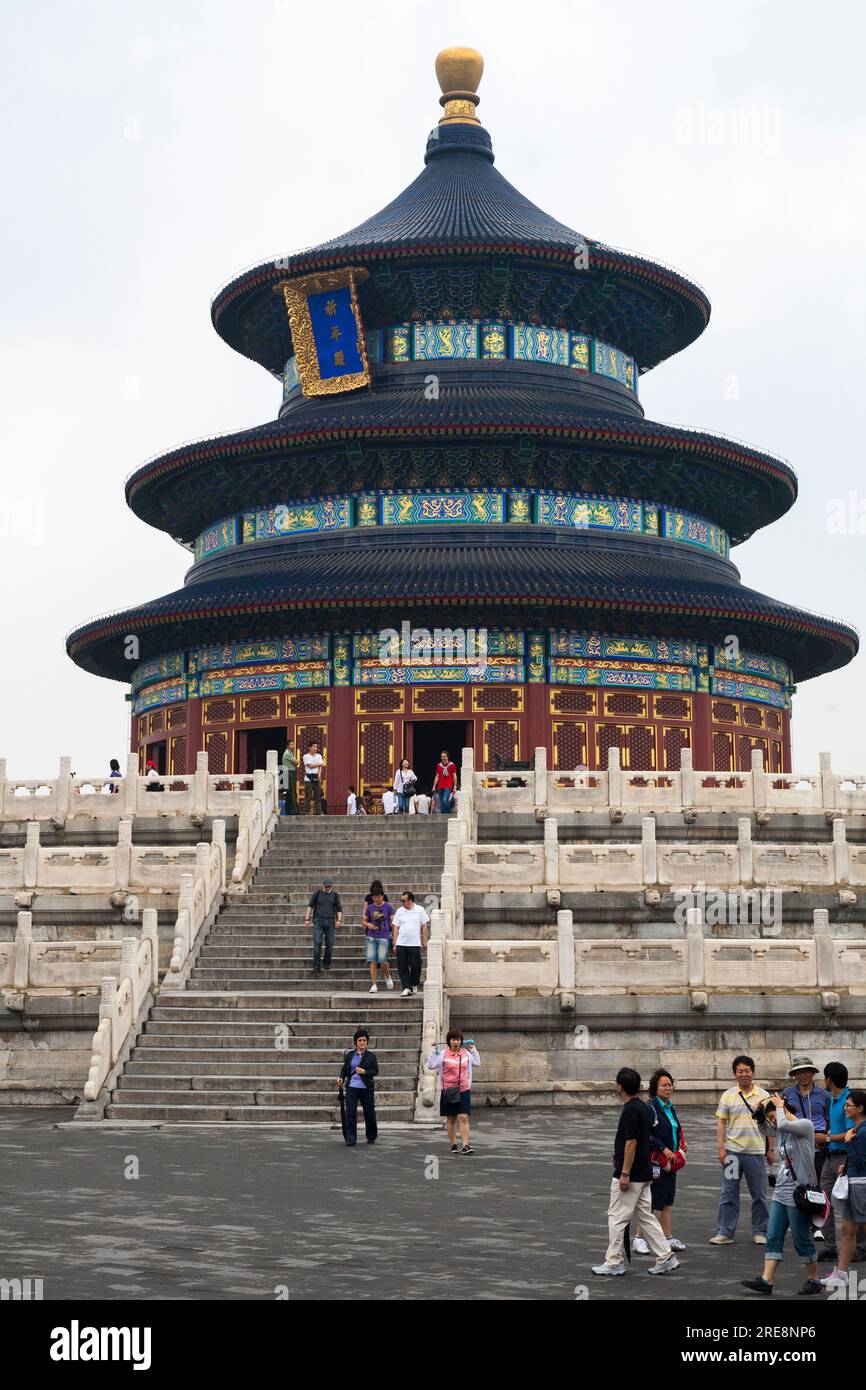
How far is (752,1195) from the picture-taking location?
12594mm

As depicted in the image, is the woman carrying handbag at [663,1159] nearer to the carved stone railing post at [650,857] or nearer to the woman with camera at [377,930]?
the woman with camera at [377,930]

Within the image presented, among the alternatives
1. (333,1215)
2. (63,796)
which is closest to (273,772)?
(63,796)

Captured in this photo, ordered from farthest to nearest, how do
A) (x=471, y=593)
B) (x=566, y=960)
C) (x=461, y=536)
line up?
1. (x=461, y=536)
2. (x=471, y=593)
3. (x=566, y=960)

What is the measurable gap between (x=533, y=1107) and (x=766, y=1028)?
295 centimetres

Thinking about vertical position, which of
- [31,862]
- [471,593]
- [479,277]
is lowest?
[31,862]

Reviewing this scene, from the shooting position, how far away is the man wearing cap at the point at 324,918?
2312cm

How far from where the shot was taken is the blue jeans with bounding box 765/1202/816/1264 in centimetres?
1116

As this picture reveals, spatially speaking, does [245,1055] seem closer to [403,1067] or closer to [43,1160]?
[403,1067]

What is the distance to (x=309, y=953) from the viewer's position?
24141mm

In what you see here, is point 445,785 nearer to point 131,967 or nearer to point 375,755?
point 375,755

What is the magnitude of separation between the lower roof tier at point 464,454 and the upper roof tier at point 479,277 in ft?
7.12

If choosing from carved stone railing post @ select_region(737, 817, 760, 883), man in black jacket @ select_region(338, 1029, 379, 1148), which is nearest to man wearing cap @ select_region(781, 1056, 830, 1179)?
man in black jacket @ select_region(338, 1029, 379, 1148)

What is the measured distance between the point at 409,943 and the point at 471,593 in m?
16.2

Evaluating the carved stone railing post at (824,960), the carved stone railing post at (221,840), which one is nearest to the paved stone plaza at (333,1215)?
the carved stone railing post at (824,960)
